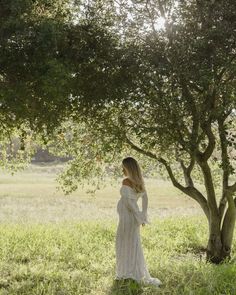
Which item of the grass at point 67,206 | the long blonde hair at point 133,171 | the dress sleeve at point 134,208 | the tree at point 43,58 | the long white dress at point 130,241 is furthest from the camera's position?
the grass at point 67,206

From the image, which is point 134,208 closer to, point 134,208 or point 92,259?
point 134,208

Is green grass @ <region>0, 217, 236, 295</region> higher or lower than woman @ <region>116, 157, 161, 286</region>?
lower

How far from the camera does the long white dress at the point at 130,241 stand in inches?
489

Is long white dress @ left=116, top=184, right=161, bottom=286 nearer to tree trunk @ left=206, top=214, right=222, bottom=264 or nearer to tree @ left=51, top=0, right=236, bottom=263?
tree @ left=51, top=0, right=236, bottom=263

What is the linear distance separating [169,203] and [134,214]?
1091 inches

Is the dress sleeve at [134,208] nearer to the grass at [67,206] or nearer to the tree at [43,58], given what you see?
the tree at [43,58]

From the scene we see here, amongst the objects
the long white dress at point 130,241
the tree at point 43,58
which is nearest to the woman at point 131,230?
the long white dress at point 130,241

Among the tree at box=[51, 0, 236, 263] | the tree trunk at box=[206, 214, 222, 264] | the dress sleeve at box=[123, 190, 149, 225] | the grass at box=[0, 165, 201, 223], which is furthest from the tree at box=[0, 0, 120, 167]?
the grass at box=[0, 165, 201, 223]

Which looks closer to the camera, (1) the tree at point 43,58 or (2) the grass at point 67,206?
(1) the tree at point 43,58

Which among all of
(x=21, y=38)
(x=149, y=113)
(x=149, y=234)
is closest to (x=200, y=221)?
(x=149, y=234)

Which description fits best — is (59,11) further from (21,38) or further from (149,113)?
(149,113)

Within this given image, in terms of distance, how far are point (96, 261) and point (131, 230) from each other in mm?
3917

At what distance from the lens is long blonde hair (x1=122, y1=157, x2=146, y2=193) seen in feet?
39.7

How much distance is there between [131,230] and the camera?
12570 mm
